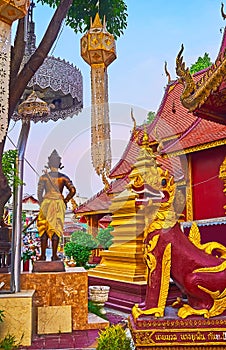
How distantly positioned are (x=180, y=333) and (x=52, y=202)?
3.08 meters

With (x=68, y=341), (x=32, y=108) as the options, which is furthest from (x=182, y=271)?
(x=32, y=108)

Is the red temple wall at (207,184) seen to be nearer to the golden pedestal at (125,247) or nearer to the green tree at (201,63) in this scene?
the golden pedestal at (125,247)

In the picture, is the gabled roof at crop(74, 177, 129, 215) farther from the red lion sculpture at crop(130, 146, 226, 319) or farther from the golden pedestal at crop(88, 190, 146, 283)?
the red lion sculpture at crop(130, 146, 226, 319)

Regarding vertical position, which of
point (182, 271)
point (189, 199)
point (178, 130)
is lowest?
point (182, 271)

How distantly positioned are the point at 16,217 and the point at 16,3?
2.88 m

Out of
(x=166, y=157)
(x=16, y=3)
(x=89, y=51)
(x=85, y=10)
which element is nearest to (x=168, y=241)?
(x=16, y=3)

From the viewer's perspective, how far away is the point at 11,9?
3.18m

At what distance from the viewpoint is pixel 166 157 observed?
31.3 feet

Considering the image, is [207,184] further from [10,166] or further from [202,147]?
[10,166]

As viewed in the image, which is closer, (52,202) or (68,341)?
(68,341)

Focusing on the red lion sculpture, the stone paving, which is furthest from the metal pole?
the red lion sculpture

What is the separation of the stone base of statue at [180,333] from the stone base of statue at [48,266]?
246 centimetres

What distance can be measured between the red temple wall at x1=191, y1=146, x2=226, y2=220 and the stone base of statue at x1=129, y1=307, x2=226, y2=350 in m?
4.82

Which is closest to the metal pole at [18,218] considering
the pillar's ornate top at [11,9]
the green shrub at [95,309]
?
the green shrub at [95,309]
